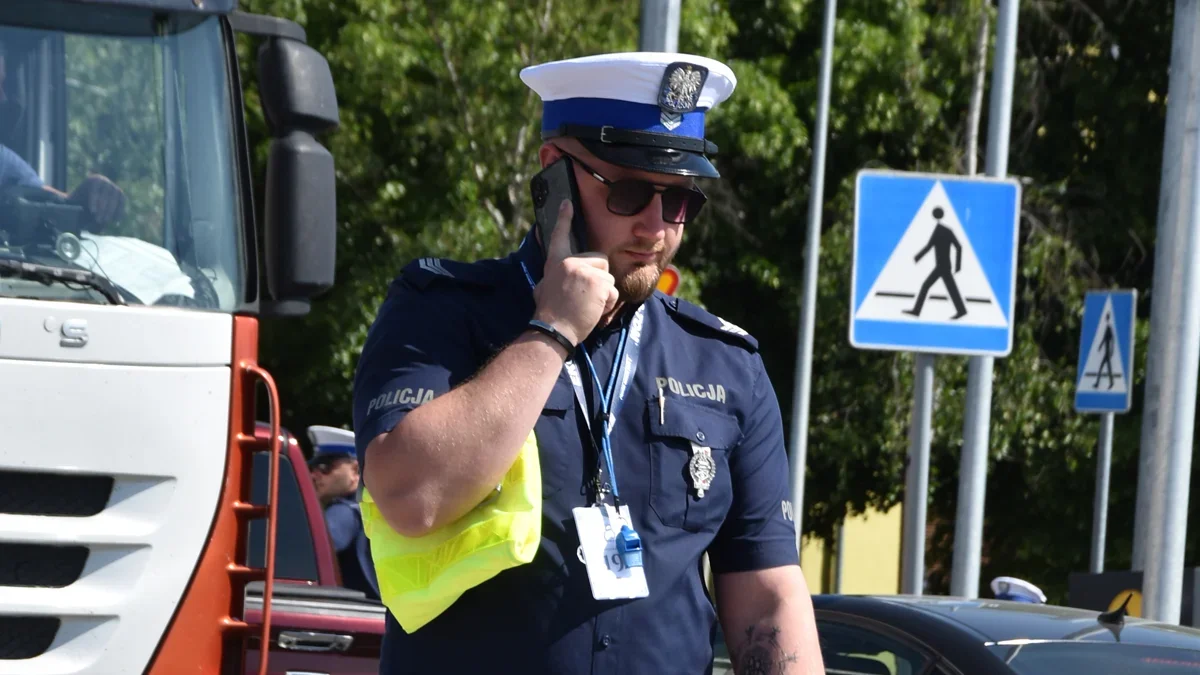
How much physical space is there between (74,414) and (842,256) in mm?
15062

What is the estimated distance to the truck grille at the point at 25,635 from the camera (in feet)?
14.9

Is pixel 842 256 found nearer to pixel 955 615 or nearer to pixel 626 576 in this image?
pixel 955 615

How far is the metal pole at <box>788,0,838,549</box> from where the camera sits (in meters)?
18.7

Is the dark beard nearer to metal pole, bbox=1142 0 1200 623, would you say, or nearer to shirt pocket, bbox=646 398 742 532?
shirt pocket, bbox=646 398 742 532

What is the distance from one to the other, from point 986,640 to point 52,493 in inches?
98.5

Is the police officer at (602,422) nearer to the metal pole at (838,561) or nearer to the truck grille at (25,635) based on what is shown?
the truck grille at (25,635)

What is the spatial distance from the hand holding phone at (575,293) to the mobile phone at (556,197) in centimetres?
9

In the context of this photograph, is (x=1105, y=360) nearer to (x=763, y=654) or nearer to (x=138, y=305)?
(x=138, y=305)

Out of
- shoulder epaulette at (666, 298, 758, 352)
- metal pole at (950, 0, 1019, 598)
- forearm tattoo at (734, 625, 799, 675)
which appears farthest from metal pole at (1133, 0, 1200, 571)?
forearm tattoo at (734, 625, 799, 675)

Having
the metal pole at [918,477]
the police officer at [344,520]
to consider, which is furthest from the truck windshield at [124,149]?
the metal pole at [918,477]

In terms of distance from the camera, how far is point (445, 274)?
2.87 m

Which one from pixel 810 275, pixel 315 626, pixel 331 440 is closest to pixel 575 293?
pixel 315 626

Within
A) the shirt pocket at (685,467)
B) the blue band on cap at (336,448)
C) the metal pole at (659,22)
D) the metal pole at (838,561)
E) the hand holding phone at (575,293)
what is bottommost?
the metal pole at (838,561)

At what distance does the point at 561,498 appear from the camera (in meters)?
2.77
